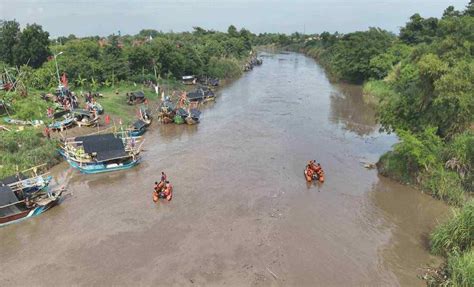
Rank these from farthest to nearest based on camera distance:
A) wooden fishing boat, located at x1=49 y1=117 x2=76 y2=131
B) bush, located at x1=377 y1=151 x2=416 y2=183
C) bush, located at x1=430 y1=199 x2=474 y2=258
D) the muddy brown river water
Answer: wooden fishing boat, located at x1=49 y1=117 x2=76 y2=131
bush, located at x1=377 y1=151 x2=416 y2=183
the muddy brown river water
bush, located at x1=430 y1=199 x2=474 y2=258

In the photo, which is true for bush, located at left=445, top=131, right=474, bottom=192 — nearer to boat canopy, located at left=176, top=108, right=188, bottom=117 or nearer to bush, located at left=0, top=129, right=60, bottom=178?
boat canopy, located at left=176, top=108, right=188, bottom=117

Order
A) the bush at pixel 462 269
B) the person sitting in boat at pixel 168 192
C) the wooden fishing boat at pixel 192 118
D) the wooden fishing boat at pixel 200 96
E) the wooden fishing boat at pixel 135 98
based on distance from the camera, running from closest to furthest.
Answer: the bush at pixel 462 269 → the person sitting in boat at pixel 168 192 → the wooden fishing boat at pixel 192 118 → the wooden fishing boat at pixel 135 98 → the wooden fishing boat at pixel 200 96

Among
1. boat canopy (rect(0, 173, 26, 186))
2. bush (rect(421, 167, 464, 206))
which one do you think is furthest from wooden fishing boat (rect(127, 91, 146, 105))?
bush (rect(421, 167, 464, 206))

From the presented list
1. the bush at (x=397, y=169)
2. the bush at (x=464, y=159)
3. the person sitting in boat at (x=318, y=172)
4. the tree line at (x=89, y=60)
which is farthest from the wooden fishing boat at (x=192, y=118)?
the bush at (x=464, y=159)

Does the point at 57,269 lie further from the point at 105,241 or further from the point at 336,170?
the point at 336,170

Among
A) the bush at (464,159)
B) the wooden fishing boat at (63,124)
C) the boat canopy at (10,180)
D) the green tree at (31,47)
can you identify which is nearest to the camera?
the boat canopy at (10,180)

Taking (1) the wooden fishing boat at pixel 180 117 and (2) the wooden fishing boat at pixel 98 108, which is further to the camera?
(1) the wooden fishing boat at pixel 180 117

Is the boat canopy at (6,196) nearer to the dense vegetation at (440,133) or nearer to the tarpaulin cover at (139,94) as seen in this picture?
the dense vegetation at (440,133)
